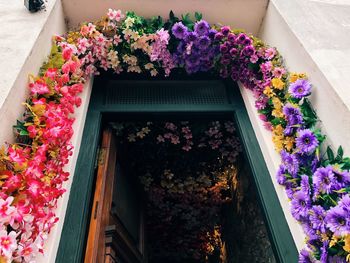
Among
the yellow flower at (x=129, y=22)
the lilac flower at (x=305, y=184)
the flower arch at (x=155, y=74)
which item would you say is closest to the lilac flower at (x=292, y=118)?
the flower arch at (x=155, y=74)

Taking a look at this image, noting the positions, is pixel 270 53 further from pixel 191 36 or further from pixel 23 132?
pixel 23 132

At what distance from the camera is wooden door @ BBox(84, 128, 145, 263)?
7.62 ft

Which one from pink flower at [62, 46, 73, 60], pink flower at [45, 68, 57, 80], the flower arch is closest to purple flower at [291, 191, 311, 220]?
the flower arch

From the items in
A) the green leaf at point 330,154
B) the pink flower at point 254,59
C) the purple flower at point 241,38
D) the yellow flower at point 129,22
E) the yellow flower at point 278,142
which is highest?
the yellow flower at point 129,22

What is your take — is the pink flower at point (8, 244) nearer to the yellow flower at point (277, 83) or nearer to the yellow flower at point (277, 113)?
the yellow flower at point (277, 113)

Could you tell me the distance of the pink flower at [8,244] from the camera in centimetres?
136

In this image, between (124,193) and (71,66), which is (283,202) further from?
(124,193)

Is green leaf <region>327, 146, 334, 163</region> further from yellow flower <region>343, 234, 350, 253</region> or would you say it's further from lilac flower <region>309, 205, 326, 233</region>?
yellow flower <region>343, 234, 350, 253</region>

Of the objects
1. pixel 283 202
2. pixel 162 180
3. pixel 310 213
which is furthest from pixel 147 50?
pixel 162 180

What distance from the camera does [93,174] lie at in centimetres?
242

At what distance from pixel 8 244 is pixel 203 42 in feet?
6.29

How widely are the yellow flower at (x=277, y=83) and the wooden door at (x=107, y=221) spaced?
4.40 ft

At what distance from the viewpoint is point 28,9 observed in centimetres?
262

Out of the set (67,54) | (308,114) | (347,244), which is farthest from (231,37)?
(347,244)
